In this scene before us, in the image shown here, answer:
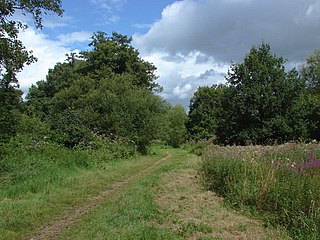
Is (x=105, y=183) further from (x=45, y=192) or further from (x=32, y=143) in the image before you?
(x=32, y=143)

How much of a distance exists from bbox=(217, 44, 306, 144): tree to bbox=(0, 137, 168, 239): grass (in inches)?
562

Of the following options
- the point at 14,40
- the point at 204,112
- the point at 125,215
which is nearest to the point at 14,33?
the point at 14,40

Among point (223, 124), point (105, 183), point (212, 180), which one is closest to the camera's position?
point (212, 180)

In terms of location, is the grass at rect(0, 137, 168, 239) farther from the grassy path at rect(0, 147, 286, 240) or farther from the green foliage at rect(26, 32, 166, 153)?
the green foliage at rect(26, 32, 166, 153)

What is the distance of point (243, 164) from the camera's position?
10.8 m

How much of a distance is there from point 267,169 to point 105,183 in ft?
21.0

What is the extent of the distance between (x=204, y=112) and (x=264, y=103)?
31516mm

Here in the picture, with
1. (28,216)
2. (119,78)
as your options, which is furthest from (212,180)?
(119,78)

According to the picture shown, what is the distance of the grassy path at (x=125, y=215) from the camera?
277 inches

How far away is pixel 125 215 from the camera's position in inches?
323

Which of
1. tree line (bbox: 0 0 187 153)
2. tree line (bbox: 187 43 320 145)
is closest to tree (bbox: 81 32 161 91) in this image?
tree line (bbox: 0 0 187 153)

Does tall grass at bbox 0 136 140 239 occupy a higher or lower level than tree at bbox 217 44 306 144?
lower

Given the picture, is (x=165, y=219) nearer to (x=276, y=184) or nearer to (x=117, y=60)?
(x=276, y=184)

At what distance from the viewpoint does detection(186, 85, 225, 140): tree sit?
58.6 metres
